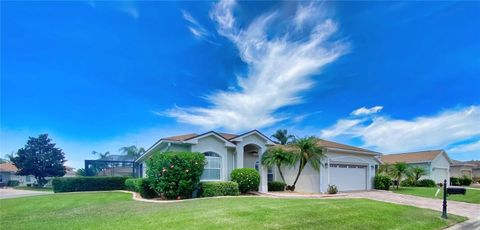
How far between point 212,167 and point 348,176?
11605 millimetres

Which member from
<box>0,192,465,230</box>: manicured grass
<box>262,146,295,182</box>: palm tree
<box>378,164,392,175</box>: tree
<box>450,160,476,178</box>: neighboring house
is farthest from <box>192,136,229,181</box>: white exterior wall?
<box>450,160,476,178</box>: neighboring house

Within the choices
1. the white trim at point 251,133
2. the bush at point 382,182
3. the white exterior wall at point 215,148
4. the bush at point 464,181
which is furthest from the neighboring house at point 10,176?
the bush at point 464,181

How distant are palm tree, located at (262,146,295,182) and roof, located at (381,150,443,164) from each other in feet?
78.3

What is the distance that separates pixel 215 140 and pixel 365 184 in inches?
561

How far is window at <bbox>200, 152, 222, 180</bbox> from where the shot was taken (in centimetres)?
1938

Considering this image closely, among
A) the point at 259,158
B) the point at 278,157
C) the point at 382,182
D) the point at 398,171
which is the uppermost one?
the point at 278,157

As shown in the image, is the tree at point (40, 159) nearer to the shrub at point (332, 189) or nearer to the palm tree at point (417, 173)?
the shrub at point (332, 189)

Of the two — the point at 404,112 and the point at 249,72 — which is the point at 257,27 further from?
the point at 404,112

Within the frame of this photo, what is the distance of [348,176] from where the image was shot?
2414 centimetres

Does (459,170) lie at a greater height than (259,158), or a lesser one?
lesser

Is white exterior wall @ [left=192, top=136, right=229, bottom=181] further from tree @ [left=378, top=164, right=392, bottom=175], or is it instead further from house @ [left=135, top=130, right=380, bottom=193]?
tree @ [left=378, top=164, right=392, bottom=175]

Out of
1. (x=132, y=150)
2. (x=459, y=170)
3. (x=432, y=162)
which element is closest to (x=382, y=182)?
(x=432, y=162)

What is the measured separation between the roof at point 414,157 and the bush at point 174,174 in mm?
31675

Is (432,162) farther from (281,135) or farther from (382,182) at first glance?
(281,135)
